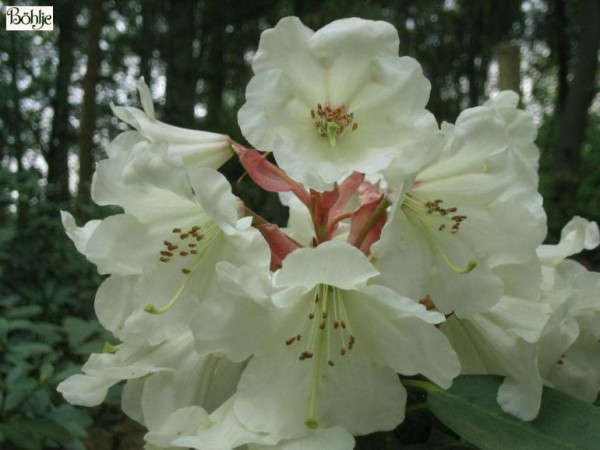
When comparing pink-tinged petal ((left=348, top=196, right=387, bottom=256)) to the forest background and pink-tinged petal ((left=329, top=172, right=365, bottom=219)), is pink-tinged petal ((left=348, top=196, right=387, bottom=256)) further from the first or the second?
the forest background

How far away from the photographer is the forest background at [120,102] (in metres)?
1.76

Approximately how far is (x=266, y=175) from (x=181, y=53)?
605 cm

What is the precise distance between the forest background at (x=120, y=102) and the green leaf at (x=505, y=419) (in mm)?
154

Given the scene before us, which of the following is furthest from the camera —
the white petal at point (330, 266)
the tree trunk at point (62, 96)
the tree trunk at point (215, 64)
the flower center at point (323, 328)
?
the tree trunk at point (215, 64)

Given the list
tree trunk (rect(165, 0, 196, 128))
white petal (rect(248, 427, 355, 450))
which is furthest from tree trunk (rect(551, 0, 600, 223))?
white petal (rect(248, 427, 355, 450))

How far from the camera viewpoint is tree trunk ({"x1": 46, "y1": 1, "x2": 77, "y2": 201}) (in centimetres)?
503

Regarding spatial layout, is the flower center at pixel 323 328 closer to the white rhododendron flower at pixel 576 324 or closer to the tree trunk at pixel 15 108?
the white rhododendron flower at pixel 576 324

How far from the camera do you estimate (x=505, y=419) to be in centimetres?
77

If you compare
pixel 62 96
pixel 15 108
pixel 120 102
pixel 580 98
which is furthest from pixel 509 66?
pixel 62 96

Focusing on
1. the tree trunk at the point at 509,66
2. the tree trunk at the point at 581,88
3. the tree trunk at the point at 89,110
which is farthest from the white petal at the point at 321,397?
the tree trunk at the point at 581,88

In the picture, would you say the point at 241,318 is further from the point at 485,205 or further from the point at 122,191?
the point at 485,205

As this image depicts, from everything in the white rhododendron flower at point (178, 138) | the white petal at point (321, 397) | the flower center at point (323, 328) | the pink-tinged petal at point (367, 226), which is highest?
the white rhododendron flower at point (178, 138)

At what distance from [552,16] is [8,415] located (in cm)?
691

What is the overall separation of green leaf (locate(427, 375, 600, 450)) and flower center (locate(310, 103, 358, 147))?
0.33 metres
